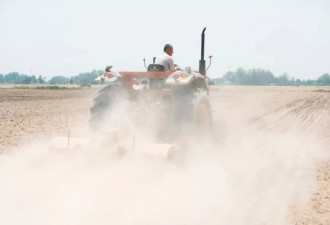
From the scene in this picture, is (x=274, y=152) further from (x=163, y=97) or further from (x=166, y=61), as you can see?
(x=166, y=61)

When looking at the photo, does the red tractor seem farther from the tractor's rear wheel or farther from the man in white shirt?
the man in white shirt

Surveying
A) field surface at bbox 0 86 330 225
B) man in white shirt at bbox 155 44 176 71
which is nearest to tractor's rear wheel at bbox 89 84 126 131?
man in white shirt at bbox 155 44 176 71

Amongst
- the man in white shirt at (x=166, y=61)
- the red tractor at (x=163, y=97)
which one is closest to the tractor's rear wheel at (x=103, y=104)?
the red tractor at (x=163, y=97)

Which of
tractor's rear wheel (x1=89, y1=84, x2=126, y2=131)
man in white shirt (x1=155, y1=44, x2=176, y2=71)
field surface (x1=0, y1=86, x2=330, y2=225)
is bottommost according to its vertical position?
field surface (x1=0, y1=86, x2=330, y2=225)

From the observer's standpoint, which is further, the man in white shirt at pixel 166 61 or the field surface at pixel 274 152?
the man in white shirt at pixel 166 61

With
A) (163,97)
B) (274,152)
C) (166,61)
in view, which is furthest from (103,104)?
(274,152)

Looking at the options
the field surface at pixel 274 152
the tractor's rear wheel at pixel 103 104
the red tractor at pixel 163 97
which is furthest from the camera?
the tractor's rear wheel at pixel 103 104

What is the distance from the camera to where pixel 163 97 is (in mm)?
5973

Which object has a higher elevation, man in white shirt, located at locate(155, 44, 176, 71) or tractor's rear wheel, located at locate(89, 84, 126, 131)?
man in white shirt, located at locate(155, 44, 176, 71)

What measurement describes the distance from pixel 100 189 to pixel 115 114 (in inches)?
66.3

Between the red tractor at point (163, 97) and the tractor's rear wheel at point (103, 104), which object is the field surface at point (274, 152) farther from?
the tractor's rear wheel at point (103, 104)

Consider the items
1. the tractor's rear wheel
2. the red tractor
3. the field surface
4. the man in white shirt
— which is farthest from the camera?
the man in white shirt

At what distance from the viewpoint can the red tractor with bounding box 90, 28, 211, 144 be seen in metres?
5.81

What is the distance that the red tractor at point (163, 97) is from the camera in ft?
19.1
